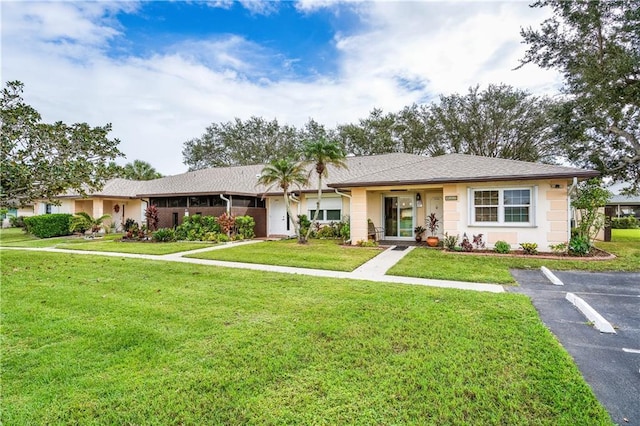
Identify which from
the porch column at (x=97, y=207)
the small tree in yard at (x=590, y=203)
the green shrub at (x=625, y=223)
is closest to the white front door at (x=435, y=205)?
the small tree in yard at (x=590, y=203)

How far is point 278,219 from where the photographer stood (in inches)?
773

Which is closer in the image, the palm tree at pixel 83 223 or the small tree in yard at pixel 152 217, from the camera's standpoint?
the small tree in yard at pixel 152 217

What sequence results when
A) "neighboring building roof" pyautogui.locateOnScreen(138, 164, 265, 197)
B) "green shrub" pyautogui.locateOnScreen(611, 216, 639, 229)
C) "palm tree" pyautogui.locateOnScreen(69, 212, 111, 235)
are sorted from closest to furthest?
"neighboring building roof" pyautogui.locateOnScreen(138, 164, 265, 197) → "palm tree" pyautogui.locateOnScreen(69, 212, 111, 235) → "green shrub" pyautogui.locateOnScreen(611, 216, 639, 229)

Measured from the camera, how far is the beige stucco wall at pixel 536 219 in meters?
11.3

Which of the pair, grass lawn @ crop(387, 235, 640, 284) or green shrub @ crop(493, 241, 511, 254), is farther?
green shrub @ crop(493, 241, 511, 254)

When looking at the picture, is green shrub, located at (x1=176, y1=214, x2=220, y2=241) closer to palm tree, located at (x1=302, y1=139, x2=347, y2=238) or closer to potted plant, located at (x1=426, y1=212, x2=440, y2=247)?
palm tree, located at (x1=302, y1=139, x2=347, y2=238)

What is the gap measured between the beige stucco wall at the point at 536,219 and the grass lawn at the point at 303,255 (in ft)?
11.5

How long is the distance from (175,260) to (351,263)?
20.2 ft

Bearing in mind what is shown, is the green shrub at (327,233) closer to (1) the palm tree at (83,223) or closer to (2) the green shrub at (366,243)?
(2) the green shrub at (366,243)

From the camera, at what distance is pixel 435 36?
12852 millimetres

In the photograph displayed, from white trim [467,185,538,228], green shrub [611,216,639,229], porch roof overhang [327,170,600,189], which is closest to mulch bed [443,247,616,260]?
white trim [467,185,538,228]

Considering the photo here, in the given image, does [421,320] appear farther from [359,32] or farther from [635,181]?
[635,181]

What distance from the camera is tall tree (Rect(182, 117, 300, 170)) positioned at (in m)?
38.0

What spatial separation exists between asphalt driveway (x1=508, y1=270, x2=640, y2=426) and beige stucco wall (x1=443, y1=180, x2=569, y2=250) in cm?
307
